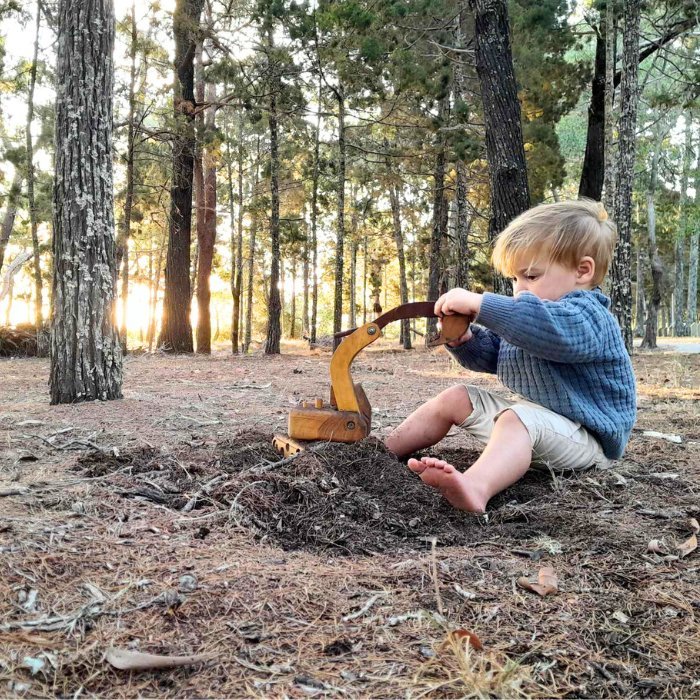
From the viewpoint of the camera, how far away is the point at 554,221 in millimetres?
2541

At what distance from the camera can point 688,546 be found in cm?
182

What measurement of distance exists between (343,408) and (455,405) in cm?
52

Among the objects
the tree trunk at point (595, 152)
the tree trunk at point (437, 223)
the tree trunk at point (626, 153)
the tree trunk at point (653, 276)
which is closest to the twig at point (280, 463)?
the tree trunk at point (626, 153)

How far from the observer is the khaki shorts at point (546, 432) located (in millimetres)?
2416

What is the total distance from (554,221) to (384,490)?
130cm

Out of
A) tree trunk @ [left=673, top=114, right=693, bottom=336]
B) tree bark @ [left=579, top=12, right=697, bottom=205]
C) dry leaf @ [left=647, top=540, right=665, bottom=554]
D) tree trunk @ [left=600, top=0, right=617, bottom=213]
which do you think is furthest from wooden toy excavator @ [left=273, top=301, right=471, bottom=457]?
tree trunk @ [left=673, top=114, right=693, bottom=336]

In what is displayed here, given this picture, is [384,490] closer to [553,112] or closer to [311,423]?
[311,423]

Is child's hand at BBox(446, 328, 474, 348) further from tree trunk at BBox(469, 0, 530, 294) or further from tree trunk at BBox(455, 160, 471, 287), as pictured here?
tree trunk at BBox(455, 160, 471, 287)

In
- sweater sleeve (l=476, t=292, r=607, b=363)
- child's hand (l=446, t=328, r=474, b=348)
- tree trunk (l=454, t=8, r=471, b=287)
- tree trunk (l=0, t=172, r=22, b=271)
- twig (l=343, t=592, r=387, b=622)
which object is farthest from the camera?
tree trunk (l=0, t=172, r=22, b=271)

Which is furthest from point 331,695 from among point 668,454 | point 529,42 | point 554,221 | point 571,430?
point 529,42

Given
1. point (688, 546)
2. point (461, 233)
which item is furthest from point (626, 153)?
point (688, 546)

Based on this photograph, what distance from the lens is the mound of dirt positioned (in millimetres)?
1969

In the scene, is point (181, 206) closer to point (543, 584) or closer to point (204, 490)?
point (204, 490)

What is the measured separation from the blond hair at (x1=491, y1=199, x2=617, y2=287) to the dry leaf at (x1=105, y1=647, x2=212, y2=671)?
1.99 metres
